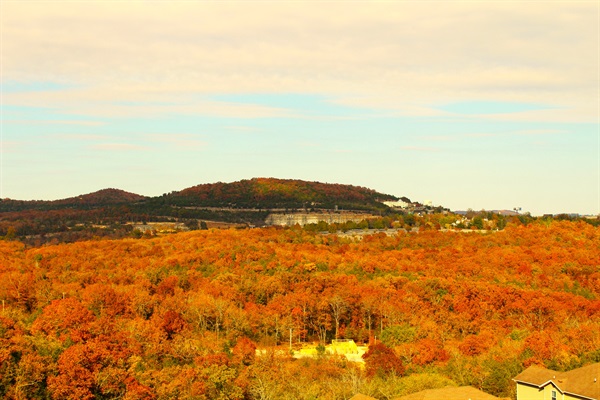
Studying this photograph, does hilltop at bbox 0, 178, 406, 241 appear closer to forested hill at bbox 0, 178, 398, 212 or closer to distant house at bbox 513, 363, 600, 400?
forested hill at bbox 0, 178, 398, 212

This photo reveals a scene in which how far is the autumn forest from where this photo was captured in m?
36.4

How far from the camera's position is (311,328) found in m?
59.8

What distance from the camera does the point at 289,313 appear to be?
188 ft

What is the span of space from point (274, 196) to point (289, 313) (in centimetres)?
11515

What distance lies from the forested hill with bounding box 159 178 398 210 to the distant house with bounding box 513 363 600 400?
13155 cm

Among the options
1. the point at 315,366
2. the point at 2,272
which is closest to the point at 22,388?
the point at 315,366

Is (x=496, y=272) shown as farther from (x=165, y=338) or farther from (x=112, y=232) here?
(x=112, y=232)

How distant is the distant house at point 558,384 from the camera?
3284 cm

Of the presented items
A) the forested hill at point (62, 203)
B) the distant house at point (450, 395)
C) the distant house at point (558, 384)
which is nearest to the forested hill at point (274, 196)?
the forested hill at point (62, 203)

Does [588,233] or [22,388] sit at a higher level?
[588,233]

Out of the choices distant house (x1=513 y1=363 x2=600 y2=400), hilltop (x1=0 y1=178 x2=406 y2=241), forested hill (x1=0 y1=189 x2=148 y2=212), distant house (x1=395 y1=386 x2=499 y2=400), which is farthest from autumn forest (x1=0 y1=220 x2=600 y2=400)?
forested hill (x1=0 y1=189 x2=148 y2=212)

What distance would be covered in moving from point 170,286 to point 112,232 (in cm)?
6045

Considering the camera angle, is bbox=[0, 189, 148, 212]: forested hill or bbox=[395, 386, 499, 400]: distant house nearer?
bbox=[395, 386, 499, 400]: distant house

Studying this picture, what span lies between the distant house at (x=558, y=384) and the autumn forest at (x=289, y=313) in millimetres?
1933
